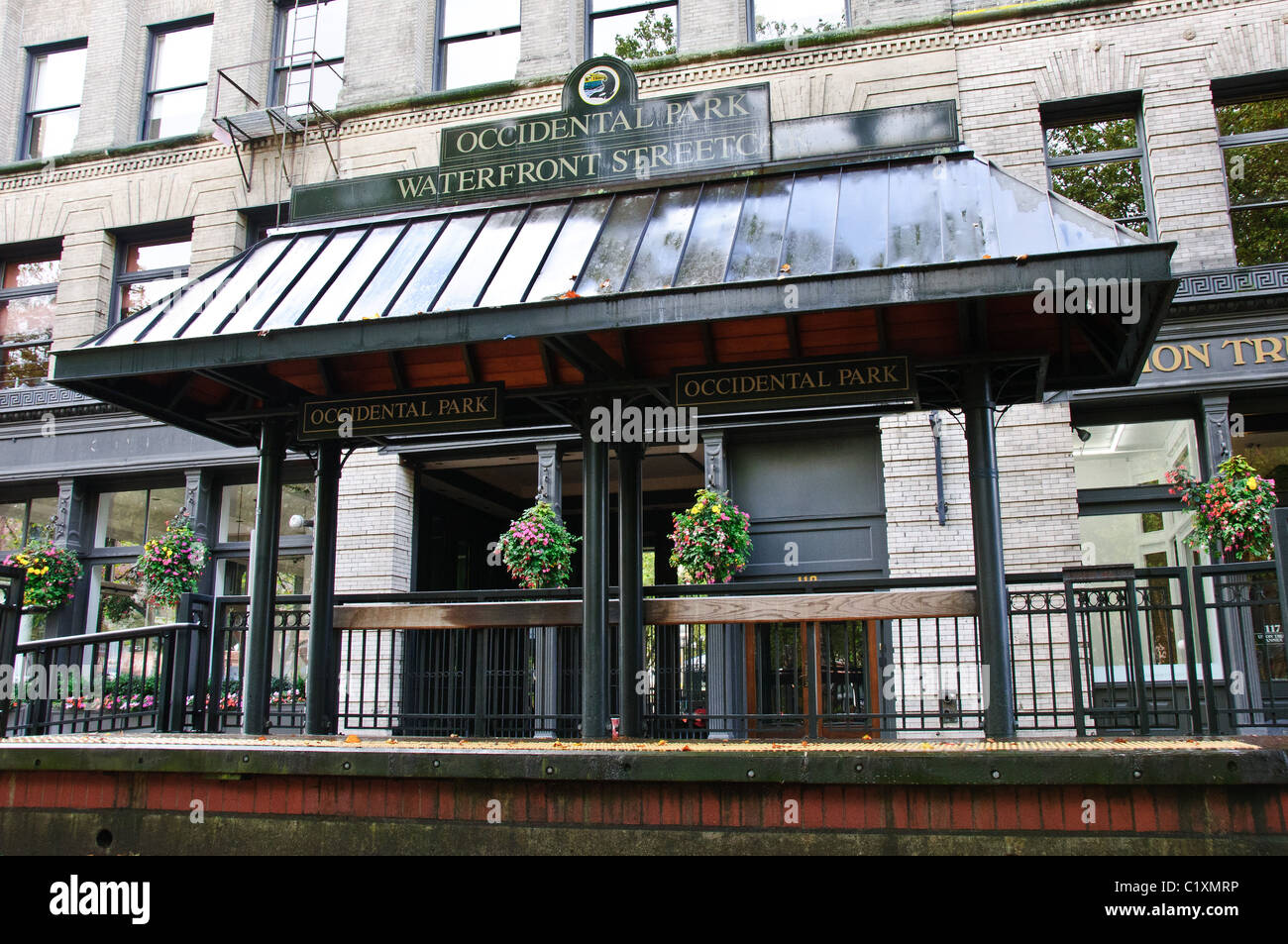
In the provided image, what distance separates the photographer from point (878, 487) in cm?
1509

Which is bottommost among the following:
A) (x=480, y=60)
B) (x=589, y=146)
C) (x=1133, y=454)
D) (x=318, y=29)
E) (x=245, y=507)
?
(x=245, y=507)

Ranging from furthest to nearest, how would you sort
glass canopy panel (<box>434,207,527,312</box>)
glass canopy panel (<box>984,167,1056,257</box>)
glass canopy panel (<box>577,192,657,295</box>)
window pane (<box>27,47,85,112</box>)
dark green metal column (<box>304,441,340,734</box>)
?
window pane (<box>27,47,85,112</box>)
dark green metal column (<box>304,441,340,734</box>)
glass canopy panel (<box>434,207,527,312</box>)
glass canopy panel (<box>577,192,657,295</box>)
glass canopy panel (<box>984,167,1056,257</box>)

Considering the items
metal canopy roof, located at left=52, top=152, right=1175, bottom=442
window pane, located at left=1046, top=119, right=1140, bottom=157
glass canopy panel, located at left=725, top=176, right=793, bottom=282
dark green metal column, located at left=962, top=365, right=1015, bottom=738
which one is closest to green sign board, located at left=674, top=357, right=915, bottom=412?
metal canopy roof, located at left=52, top=152, right=1175, bottom=442

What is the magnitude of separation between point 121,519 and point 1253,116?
20116mm

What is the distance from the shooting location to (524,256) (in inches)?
317

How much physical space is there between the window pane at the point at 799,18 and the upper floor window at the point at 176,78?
35.6 ft

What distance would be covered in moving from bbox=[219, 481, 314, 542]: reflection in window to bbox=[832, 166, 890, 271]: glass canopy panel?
42.5 feet

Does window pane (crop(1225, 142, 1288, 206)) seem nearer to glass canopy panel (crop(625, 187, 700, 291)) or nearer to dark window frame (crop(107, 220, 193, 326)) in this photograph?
glass canopy panel (crop(625, 187, 700, 291))

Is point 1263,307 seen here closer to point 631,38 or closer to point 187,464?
point 631,38

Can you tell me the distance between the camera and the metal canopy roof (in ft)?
21.8

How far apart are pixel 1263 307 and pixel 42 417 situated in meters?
20.2

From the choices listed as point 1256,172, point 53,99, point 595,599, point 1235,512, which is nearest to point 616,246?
point 595,599

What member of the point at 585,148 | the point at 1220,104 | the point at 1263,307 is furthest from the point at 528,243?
the point at 1220,104

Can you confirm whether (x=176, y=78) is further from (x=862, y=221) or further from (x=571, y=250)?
(x=862, y=221)
